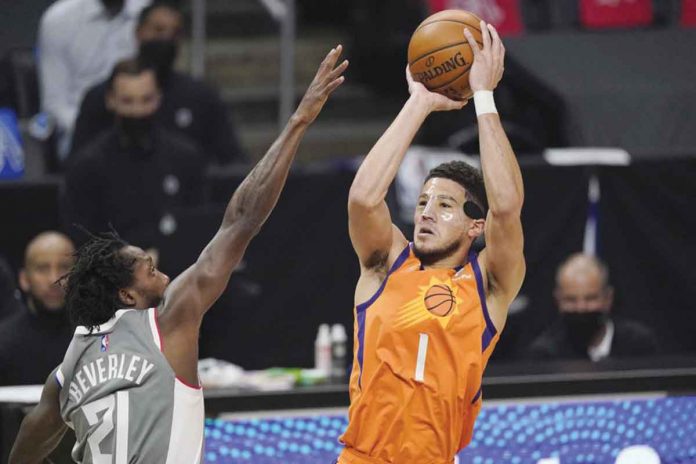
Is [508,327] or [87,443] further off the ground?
[87,443]

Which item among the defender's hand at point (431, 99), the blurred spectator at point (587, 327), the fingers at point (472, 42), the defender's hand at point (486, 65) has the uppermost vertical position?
the fingers at point (472, 42)

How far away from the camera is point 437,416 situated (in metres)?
5.99

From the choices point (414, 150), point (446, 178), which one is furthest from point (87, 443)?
point (414, 150)

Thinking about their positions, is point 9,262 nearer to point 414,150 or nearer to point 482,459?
point 414,150

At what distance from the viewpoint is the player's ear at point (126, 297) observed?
6.04 metres

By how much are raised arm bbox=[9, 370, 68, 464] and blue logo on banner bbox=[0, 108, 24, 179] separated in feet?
16.0

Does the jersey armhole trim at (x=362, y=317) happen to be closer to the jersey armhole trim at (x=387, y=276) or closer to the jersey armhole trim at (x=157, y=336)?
the jersey armhole trim at (x=387, y=276)

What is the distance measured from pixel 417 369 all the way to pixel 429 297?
0.27 metres

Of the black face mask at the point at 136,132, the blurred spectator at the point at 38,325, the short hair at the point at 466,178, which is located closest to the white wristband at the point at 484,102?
the short hair at the point at 466,178

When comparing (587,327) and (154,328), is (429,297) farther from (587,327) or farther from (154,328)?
(587,327)

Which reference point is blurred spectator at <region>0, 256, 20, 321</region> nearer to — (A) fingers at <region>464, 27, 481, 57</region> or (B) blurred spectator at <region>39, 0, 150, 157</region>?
(B) blurred spectator at <region>39, 0, 150, 157</region>

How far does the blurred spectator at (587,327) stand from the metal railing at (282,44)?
11.5ft

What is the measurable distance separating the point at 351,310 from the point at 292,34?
10.4 feet

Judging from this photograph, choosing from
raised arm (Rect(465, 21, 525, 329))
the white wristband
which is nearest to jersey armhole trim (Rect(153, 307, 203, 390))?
raised arm (Rect(465, 21, 525, 329))
